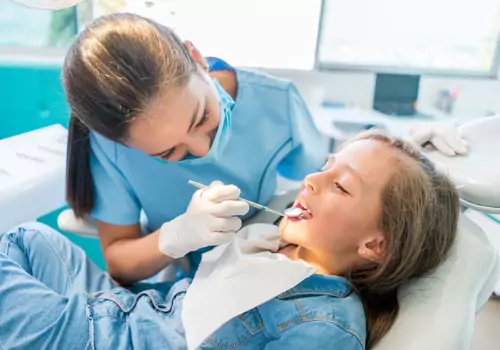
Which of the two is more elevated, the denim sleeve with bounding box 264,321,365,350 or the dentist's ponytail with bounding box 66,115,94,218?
the dentist's ponytail with bounding box 66,115,94,218

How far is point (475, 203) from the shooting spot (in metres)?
1.22

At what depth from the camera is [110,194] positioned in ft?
4.25

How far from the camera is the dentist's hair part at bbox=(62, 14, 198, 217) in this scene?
0.93 m

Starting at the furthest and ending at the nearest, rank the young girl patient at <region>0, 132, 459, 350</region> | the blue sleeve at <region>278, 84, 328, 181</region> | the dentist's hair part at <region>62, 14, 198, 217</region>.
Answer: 1. the blue sleeve at <region>278, 84, 328, 181</region>
2. the young girl patient at <region>0, 132, 459, 350</region>
3. the dentist's hair part at <region>62, 14, 198, 217</region>

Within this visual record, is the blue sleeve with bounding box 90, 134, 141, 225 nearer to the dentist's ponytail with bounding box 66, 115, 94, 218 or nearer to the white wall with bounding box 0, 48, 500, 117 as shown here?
the dentist's ponytail with bounding box 66, 115, 94, 218

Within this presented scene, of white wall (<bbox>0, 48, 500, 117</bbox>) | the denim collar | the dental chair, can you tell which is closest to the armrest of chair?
the dental chair

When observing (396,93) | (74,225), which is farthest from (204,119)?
(396,93)

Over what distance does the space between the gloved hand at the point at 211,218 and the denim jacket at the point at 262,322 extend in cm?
18

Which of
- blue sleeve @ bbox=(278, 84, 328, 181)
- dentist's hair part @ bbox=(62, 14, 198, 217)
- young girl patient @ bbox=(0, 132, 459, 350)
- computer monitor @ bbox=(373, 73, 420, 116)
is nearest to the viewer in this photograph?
dentist's hair part @ bbox=(62, 14, 198, 217)

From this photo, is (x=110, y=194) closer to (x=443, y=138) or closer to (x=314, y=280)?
(x=314, y=280)

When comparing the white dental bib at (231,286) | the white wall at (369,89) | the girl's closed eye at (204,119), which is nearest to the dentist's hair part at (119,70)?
the girl's closed eye at (204,119)

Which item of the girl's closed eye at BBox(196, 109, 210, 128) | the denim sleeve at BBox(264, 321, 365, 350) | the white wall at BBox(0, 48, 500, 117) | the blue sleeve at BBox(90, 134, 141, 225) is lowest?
the white wall at BBox(0, 48, 500, 117)

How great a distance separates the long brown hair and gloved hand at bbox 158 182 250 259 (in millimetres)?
335

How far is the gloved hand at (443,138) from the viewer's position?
1.34 metres
